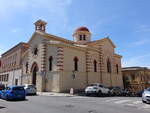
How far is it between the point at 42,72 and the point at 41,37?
6671 mm

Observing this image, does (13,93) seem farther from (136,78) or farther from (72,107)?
(136,78)

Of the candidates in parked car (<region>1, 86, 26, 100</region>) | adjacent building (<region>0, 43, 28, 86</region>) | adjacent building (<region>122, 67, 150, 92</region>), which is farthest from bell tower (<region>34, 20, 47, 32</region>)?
adjacent building (<region>122, 67, 150, 92</region>)

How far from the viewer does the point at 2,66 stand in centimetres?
5188

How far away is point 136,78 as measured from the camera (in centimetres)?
4728

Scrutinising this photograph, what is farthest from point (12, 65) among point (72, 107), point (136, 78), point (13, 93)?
point (72, 107)

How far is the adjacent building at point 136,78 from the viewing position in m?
46.1

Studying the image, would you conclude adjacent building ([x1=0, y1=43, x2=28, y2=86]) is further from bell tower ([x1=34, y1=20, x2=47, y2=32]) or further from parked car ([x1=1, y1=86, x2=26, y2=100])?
parked car ([x1=1, y1=86, x2=26, y2=100])

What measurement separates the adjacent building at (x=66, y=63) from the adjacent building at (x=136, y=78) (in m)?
9.11

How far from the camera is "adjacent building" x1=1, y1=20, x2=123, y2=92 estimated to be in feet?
88.8

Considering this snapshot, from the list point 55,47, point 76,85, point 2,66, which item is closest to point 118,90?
Answer: point 76,85

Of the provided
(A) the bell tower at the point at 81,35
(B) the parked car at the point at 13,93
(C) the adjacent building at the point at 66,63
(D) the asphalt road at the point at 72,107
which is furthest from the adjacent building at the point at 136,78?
(B) the parked car at the point at 13,93

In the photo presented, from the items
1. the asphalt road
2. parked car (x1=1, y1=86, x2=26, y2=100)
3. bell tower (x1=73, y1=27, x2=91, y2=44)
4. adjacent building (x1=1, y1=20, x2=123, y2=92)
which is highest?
bell tower (x1=73, y1=27, x2=91, y2=44)

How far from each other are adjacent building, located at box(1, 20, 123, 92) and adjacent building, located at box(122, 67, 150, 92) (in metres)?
9.11

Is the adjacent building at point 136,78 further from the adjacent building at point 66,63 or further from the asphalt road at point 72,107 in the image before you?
the asphalt road at point 72,107
